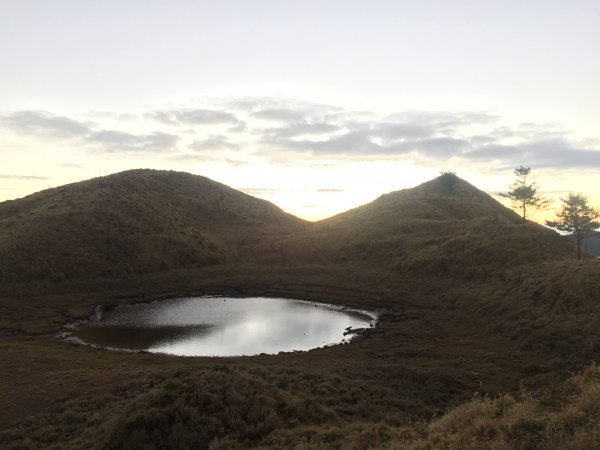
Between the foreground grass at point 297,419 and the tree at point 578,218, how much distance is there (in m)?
37.7

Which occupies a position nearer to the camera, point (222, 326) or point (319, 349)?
point (319, 349)

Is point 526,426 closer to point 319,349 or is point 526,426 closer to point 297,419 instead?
point 297,419

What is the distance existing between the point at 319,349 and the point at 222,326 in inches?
435

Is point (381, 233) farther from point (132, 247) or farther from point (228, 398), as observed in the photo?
point (228, 398)

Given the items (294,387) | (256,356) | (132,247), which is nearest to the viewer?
(294,387)

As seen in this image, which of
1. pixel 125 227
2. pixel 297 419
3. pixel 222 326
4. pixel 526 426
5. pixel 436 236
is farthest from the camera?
pixel 125 227

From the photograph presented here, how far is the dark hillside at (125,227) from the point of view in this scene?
185 ft

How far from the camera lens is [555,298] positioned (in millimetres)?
33781

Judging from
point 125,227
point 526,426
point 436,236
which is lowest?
point 526,426

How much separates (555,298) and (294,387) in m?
24.3

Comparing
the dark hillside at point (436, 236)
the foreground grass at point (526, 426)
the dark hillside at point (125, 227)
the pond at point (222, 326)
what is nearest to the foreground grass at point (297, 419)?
the foreground grass at point (526, 426)

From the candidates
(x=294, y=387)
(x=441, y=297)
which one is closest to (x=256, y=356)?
(x=294, y=387)

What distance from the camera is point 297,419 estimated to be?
16.5 m

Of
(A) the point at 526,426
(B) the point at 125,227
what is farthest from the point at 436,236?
(A) the point at 526,426
